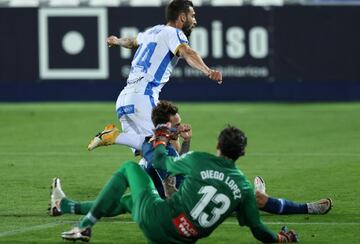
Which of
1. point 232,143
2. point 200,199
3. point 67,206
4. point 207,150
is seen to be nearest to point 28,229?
point 67,206

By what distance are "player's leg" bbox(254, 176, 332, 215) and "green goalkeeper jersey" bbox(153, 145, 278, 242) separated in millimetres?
1527

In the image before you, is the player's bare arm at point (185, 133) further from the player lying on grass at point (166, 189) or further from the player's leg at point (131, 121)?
the player's leg at point (131, 121)

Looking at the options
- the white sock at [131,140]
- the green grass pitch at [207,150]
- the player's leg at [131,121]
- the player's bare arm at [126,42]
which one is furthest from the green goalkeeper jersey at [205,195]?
the player's bare arm at [126,42]

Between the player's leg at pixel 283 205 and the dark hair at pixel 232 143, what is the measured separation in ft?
5.22

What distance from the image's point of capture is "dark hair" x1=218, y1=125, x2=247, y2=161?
9.24 metres

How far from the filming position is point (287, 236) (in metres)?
9.95

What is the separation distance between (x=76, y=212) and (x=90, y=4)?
→ 17112 millimetres

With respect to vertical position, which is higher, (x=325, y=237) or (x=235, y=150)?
(x=235, y=150)

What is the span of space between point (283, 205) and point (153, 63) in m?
2.11

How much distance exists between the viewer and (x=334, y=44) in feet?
88.6

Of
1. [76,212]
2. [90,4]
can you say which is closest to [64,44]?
[90,4]

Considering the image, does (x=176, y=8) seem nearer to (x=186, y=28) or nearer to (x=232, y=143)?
(x=186, y=28)

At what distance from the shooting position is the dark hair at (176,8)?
12.0m

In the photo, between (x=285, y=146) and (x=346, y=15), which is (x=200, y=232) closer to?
(x=285, y=146)
